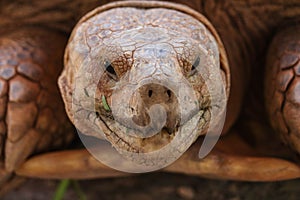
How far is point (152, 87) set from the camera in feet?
5.34

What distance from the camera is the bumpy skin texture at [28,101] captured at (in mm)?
2205

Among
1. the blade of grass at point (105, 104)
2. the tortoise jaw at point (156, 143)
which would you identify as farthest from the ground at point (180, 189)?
the blade of grass at point (105, 104)

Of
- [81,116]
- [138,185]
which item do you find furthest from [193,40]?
[138,185]

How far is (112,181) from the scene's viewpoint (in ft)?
8.54

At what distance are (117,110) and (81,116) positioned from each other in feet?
0.98

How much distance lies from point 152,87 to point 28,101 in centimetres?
75

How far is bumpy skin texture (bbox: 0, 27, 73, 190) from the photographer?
2.21 meters

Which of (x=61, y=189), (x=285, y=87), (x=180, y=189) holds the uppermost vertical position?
(x=285, y=87)

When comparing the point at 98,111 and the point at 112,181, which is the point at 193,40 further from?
the point at 112,181

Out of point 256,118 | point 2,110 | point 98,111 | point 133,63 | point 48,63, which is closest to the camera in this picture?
point 133,63

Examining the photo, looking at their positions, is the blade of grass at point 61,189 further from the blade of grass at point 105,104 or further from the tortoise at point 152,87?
the blade of grass at point 105,104

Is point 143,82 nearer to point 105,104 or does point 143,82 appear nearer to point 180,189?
point 105,104

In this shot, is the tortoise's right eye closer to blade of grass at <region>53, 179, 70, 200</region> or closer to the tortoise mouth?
the tortoise mouth

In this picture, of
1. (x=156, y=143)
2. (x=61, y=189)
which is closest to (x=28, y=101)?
(x=61, y=189)
